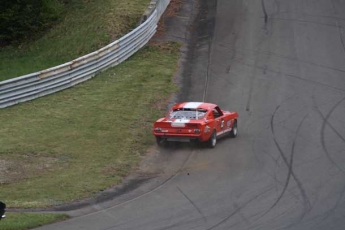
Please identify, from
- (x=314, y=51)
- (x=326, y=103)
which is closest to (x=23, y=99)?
(x=326, y=103)

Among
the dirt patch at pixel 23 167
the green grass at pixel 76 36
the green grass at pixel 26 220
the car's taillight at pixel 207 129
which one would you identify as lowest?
the dirt patch at pixel 23 167

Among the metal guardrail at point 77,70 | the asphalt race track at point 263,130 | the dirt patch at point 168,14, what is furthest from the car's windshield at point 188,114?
the dirt patch at point 168,14

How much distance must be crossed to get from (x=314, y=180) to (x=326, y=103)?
27.0ft

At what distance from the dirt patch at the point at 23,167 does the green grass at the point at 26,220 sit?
3.41 metres

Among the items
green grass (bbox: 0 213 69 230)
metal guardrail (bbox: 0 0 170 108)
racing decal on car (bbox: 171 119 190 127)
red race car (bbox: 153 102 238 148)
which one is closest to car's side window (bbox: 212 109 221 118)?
red race car (bbox: 153 102 238 148)

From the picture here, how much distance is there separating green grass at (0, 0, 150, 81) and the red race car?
31.0 ft

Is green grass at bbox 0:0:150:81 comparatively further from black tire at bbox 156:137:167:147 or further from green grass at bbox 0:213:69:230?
green grass at bbox 0:213:69:230

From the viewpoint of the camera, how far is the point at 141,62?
32.7m

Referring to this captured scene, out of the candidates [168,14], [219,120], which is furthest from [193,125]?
[168,14]

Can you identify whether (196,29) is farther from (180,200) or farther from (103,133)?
(180,200)

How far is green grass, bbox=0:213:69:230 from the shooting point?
15070 millimetres

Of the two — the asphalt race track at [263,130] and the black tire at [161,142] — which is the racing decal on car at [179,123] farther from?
the asphalt race track at [263,130]

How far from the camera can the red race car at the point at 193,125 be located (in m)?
22.8

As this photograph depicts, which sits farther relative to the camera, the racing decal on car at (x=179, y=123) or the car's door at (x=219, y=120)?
the car's door at (x=219, y=120)
